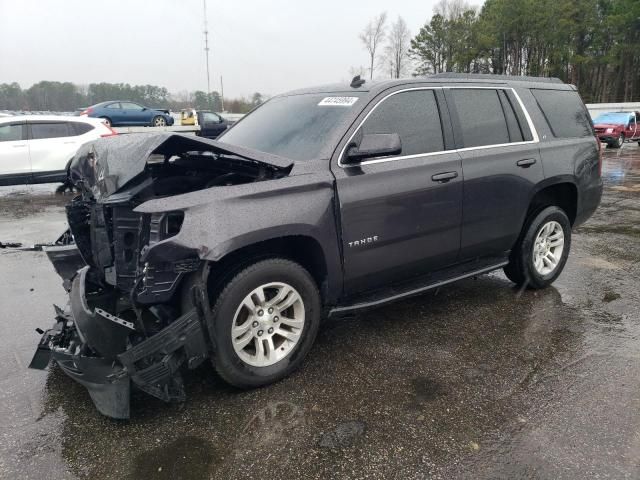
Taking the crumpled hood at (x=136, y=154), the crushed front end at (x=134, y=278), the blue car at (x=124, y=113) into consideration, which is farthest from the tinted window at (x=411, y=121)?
the blue car at (x=124, y=113)

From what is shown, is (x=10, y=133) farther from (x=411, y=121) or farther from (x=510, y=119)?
(x=510, y=119)

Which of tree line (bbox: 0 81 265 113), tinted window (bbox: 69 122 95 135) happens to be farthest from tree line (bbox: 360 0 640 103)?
tinted window (bbox: 69 122 95 135)

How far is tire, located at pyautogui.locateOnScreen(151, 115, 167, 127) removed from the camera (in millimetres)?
26359

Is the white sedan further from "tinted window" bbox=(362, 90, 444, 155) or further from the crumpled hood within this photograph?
"tinted window" bbox=(362, 90, 444, 155)

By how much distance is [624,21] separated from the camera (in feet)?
147

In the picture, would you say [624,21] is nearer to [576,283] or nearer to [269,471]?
[576,283]

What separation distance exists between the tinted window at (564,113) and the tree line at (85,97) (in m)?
48.0

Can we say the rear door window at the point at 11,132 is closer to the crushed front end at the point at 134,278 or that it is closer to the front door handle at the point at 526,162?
the crushed front end at the point at 134,278

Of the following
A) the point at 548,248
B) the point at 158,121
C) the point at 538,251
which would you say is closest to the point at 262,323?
the point at 538,251

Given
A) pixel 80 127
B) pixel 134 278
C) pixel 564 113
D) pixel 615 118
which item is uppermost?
pixel 615 118

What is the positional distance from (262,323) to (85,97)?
6132 centimetres

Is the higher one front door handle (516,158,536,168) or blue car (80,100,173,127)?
blue car (80,100,173,127)

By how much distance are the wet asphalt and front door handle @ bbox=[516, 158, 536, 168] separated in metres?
1.24

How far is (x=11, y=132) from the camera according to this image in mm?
10758
